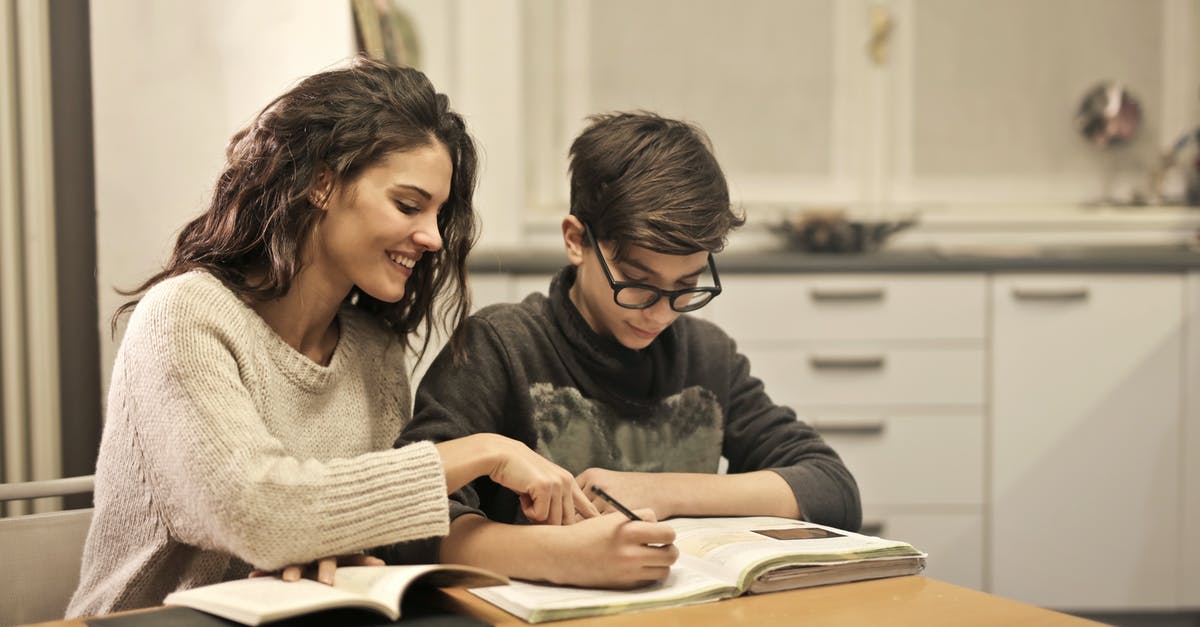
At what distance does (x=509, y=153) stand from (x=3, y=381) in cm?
168

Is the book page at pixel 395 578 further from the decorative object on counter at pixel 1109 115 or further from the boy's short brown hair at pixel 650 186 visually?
the decorative object on counter at pixel 1109 115

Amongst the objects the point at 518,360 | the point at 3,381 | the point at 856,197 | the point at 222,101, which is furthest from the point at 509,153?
the point at 518,360

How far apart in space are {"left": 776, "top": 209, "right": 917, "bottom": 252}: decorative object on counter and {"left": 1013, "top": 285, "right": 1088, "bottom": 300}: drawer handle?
18.5 inches

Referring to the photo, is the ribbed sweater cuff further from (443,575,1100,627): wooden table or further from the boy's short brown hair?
the boy's short brown hair

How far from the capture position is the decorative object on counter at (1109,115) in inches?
134

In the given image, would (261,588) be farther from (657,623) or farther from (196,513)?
(657,623)

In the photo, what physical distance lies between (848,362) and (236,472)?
2.10 metres

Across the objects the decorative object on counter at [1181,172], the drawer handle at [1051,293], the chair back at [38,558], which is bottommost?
the chair back at [38,558]

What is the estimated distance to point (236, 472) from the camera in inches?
37.4

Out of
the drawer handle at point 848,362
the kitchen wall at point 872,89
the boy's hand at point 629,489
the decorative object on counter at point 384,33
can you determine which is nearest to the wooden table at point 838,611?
the boy's hand at point 629,489

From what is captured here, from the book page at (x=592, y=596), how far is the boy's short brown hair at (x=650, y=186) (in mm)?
452

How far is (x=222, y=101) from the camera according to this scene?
175 cm

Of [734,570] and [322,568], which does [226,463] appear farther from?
[734,570]

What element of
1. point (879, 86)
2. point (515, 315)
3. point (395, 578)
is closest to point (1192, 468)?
point (879, 86)
